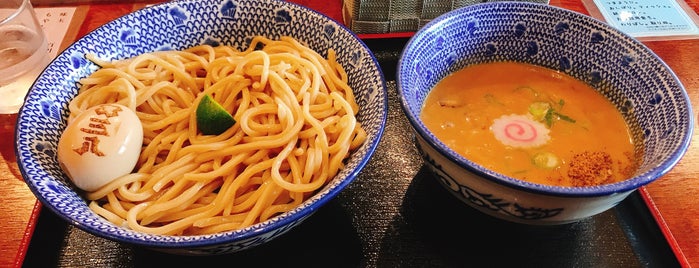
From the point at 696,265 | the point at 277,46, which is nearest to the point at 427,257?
the point at 696,265

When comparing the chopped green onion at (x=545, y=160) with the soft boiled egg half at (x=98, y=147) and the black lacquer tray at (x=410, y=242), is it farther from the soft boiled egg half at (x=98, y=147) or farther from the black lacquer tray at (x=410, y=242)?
the soft boiled egg half at (x=98, y=147)

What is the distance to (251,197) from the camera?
122 centimetres

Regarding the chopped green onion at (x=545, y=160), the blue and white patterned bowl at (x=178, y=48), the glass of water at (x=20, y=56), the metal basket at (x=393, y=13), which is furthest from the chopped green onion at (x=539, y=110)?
the glass of water at (x=20, y=56)

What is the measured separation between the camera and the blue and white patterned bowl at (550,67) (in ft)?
3.33

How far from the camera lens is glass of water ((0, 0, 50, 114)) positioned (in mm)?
1689

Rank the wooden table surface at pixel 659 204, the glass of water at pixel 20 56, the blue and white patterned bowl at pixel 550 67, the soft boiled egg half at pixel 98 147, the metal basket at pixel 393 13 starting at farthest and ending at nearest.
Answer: the metal basket at pixel 393 13 → the glass of water at pixel 20 56 → the wooden table surface at pixel 659 204 → the soft boiled egg half at pixel 98 147 → the blue and white patterned bowl at pixel 550 67

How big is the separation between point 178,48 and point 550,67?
113 cm

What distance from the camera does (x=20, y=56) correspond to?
175 cm

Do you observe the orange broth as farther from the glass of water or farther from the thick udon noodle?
the glass of water

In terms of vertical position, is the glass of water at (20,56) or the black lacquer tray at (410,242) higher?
the glass of water at (20,56)

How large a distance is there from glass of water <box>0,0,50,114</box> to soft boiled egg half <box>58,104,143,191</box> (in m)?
0.65

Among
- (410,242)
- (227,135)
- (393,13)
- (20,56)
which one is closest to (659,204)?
(410,242)

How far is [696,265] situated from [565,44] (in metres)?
0.65

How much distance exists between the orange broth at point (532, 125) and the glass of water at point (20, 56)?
4.41 ft
